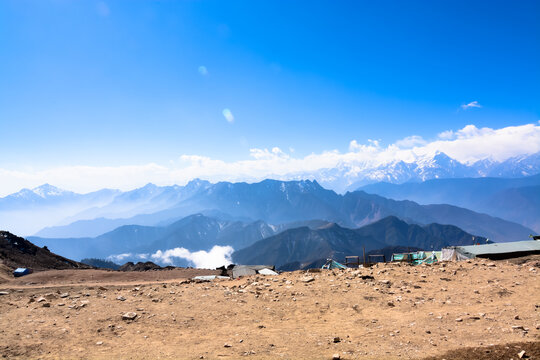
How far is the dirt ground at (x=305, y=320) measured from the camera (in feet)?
30.5

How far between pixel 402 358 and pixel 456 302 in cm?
668

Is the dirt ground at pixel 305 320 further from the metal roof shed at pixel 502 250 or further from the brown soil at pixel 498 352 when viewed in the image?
the metal roof shed at pixel 502 250

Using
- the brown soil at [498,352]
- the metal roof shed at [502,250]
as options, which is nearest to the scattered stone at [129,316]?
the brown soil at [498,352]

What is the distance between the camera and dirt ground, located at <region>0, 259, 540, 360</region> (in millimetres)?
9289

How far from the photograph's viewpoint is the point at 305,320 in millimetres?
12328

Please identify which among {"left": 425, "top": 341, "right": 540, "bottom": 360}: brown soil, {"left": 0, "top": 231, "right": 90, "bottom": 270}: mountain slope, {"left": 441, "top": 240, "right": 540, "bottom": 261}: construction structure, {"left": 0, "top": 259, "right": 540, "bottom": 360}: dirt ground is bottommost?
{"left": 0, "top": 231, "right": 90, "bottom": 270}: mountain slope

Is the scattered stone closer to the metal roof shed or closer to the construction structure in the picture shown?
the construction structure

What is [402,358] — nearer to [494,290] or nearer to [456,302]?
[456,302]

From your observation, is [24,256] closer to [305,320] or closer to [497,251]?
[305,320]

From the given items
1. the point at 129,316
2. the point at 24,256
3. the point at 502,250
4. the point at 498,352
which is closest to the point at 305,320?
the point at 498,352

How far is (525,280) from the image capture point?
15055mm

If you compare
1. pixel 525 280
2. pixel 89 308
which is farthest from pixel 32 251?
pixel 525 280

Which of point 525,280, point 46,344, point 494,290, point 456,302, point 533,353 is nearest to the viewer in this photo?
point 533,353

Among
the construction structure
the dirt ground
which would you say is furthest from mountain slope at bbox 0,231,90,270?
the construction structure
